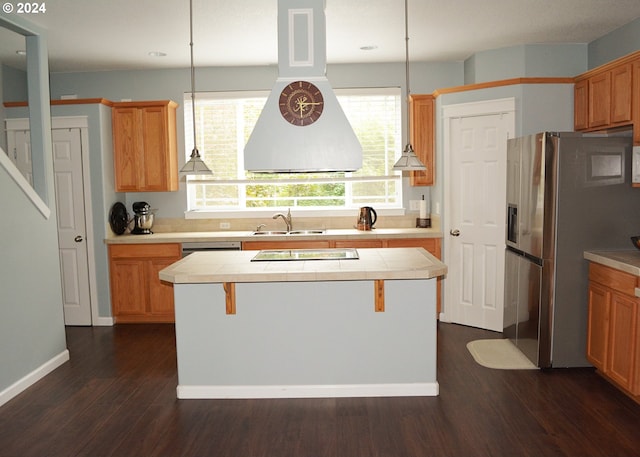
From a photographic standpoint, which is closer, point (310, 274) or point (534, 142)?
point (310, 274)

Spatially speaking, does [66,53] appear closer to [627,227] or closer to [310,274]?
[310,274]

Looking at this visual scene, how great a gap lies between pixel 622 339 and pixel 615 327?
0.35ft

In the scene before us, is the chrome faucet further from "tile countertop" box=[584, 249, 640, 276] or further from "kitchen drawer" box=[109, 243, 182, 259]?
"tile countertop" box=[584, 249, 640, 276]

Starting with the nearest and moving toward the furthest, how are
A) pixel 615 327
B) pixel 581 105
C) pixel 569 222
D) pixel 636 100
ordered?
pixel 615 327, pixel 636 100, pixel 569 222, pixel 581 105

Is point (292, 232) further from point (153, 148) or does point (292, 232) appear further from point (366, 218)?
point (153, 148)

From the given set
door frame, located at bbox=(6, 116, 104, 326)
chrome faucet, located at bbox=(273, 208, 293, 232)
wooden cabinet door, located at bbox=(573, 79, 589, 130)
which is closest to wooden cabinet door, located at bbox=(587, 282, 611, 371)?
wooden cabinet door, located at bbox=(573, 79, 589, 130)

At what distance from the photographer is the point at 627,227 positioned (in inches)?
154

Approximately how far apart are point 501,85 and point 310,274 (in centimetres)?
271

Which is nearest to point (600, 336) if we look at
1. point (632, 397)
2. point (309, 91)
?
point (632, 397)

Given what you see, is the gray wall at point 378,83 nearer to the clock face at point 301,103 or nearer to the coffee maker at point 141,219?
the coffee maker at point 141,219

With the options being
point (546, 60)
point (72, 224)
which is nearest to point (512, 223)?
point (546, 60)

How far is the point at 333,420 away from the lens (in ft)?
10.7

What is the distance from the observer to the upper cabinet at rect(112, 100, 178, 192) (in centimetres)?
558

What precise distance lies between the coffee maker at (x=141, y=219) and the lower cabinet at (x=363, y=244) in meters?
1.18
